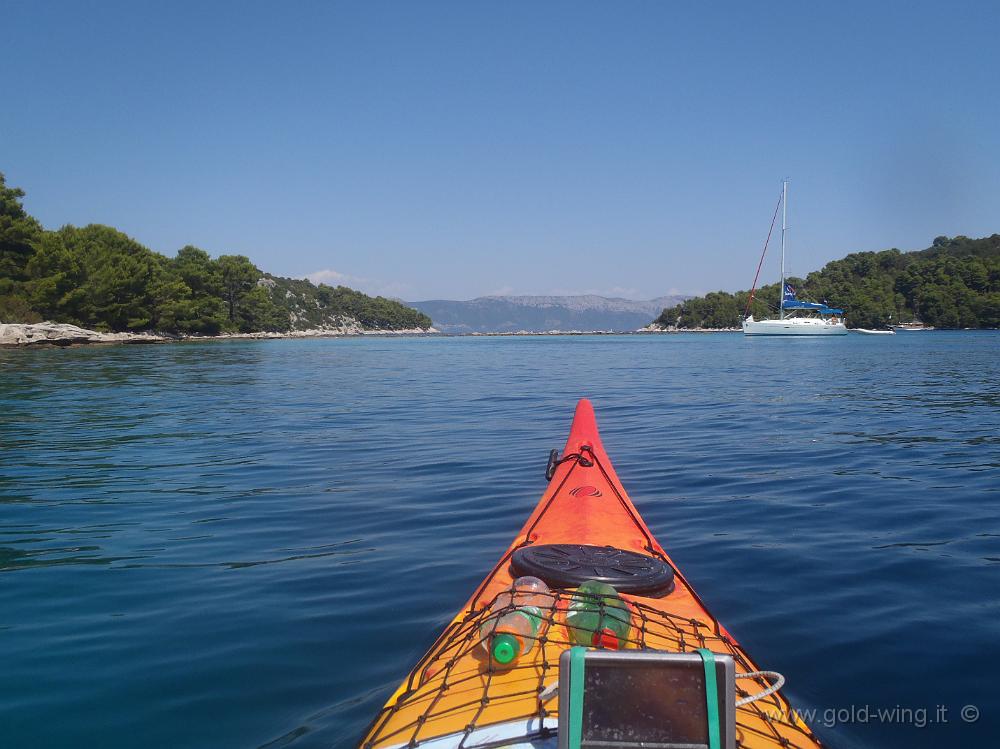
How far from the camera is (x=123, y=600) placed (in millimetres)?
4234

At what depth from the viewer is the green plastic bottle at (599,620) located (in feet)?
8.37

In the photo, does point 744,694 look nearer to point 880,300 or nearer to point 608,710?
point 608,710

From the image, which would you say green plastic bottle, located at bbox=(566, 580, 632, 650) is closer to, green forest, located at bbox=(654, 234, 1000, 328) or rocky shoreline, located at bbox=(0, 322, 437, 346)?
rocky shoreline, located at bbox=(0, 322, 437, 346)

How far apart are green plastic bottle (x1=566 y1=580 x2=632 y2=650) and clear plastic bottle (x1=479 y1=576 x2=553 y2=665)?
0.12 metres

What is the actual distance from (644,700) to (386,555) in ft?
12.5

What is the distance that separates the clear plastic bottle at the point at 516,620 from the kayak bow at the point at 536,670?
1.5 inches

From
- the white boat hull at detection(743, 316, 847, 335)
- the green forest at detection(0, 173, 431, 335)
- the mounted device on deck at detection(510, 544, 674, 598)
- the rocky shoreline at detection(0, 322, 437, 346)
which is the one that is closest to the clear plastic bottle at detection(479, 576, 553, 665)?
the mounted device on deck at detection(510, 544, 674, 598)

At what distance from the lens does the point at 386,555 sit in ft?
16.9

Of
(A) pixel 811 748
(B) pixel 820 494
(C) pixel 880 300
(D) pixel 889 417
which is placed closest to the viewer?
(A) pixel 811 748

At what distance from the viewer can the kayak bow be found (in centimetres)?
206

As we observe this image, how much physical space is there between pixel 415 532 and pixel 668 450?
16.1 ft

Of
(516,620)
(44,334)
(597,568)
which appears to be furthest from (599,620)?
(44,334)

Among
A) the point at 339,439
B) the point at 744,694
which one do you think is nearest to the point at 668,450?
the point at 339,439

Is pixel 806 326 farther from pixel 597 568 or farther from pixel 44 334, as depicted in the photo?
pixel 597 568
